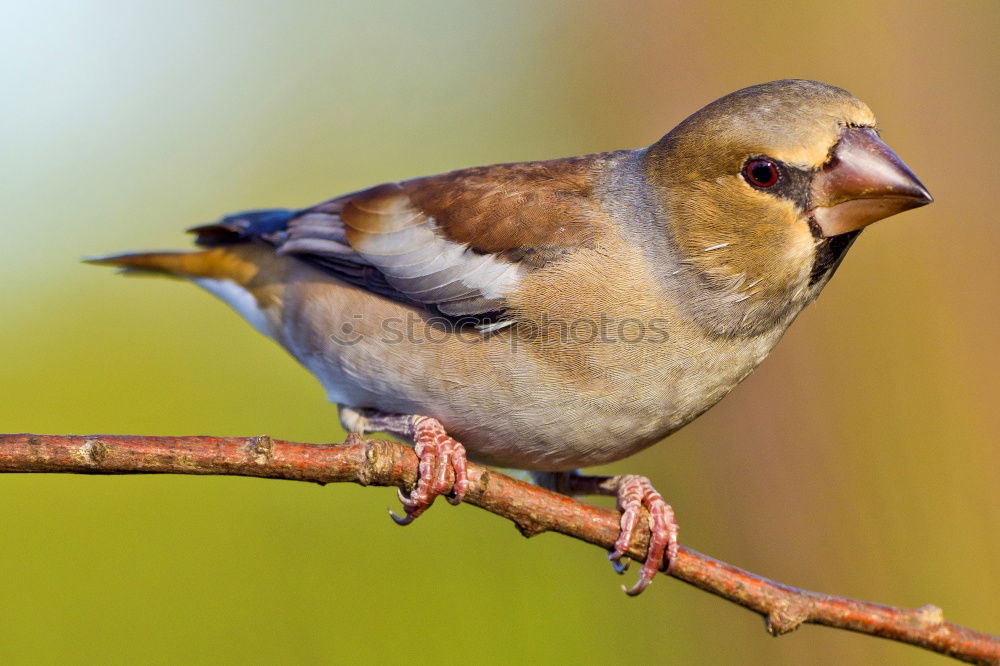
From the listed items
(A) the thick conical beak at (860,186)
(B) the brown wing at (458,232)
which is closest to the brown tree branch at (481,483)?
(B) the brown wing at (458,232)

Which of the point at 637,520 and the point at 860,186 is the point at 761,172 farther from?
the point at 637,520

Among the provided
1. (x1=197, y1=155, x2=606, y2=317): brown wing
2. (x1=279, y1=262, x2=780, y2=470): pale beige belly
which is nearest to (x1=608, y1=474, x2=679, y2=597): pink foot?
(x1=279, y1=262, x2=780, y2=470): pale beige belly

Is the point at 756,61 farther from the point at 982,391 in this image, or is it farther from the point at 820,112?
the point at 820,112

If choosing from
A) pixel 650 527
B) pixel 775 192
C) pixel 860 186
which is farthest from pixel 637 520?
pixel 860 186

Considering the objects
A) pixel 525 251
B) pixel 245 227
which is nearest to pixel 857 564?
pixel 525 251

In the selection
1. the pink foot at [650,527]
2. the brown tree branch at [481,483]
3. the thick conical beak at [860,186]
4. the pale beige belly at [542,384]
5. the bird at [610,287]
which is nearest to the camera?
the brown tree branch at [481,483]

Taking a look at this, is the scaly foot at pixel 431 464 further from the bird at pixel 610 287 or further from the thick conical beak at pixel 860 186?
the thick conical beak at pixel 860 186
